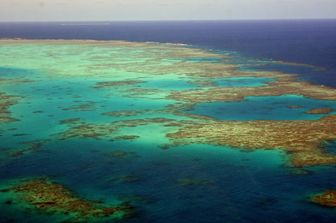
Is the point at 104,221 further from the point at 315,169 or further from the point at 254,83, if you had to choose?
the point at 254,83

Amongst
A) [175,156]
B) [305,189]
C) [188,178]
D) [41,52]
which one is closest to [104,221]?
[188,178]

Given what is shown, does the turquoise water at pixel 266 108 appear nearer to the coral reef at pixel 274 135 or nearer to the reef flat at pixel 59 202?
the coral reef at pixel 274 135

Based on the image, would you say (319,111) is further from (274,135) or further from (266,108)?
(274,135)

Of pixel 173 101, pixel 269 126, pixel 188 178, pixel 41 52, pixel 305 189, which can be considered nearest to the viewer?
pixel 305 189

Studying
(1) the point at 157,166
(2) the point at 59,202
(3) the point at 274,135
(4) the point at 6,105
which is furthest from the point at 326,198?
(4) the point at 6,105

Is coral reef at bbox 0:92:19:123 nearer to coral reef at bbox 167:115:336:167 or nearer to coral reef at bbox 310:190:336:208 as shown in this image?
coral reef at bbox 167:115:336:167
